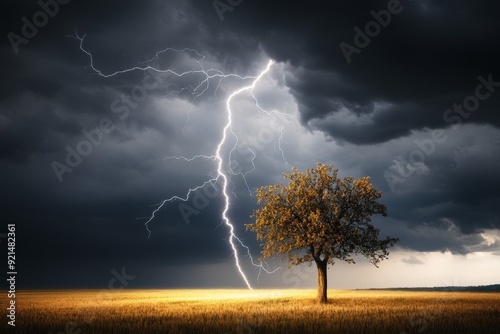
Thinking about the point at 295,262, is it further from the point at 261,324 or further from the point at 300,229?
the point at 261,324

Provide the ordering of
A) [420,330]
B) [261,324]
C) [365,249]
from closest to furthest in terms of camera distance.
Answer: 1. [420,330]
2. [261,324]
3. [365,249]

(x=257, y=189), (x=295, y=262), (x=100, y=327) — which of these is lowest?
(x=100, y=327)

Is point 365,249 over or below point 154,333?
over

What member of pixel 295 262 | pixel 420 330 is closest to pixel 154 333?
pixel 420 330

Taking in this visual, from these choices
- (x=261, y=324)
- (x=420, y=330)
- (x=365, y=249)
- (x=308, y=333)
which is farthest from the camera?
(x=365, y=249)

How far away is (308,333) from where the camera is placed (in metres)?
12.5

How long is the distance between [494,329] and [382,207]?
60.1 ft

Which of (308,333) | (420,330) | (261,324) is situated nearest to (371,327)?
(420,330)

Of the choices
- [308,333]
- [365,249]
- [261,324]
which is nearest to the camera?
[308,333]

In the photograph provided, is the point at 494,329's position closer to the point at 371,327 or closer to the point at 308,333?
the point at 371,327

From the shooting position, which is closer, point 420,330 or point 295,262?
point 420,330

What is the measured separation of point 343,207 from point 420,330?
61.2ft

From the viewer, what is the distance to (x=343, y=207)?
31969 millimetres

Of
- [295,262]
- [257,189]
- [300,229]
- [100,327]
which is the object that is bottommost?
[100,327]
